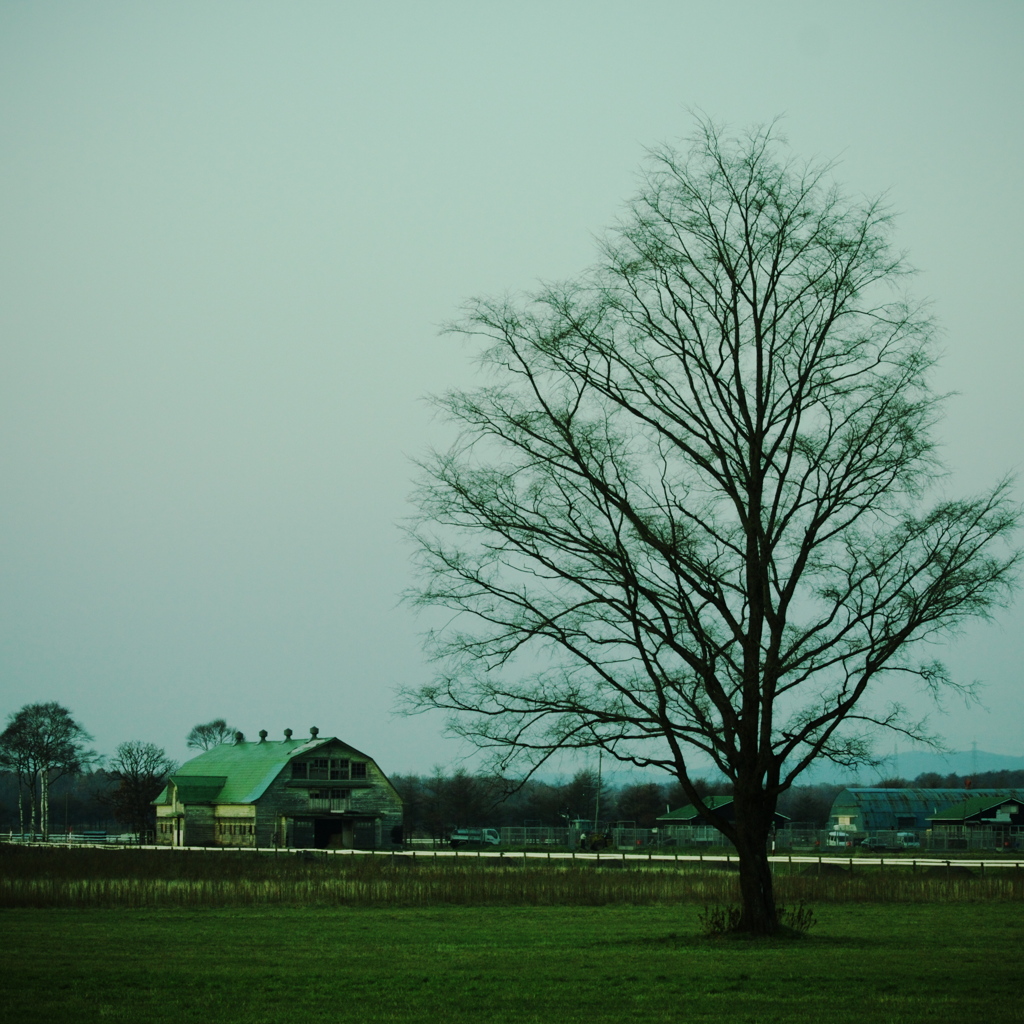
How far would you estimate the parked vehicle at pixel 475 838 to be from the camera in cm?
9294

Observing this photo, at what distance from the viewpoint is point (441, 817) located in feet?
362

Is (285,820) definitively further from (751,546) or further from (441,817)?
(751,546)

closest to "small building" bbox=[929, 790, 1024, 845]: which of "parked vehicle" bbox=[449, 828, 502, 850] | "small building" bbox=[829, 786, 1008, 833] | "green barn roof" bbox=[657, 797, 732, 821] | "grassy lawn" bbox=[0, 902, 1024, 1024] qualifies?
"small building" bbox=[829, 786, 1008, 833]

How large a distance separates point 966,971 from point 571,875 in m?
23.8

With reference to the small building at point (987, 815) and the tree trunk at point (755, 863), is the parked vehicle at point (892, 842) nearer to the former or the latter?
the small building at point (987, 815)

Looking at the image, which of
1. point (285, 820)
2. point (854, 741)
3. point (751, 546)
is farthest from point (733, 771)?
point (285, 820)

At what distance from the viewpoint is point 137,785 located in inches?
3834

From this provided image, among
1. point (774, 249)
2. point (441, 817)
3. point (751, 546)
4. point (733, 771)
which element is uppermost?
point (774, 249)

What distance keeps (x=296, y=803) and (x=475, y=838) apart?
20.5 meters

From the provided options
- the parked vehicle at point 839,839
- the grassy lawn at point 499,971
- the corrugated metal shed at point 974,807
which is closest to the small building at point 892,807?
the corrugated metal shed at point 974,807

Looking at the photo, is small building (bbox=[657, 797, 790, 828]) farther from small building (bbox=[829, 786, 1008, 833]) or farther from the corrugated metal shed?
the corrugated metal shed

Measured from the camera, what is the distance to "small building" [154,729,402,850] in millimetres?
81688

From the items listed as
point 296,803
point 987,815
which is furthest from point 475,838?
point 987,815

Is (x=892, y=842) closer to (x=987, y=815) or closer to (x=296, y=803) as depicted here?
(x=987, y=815)
